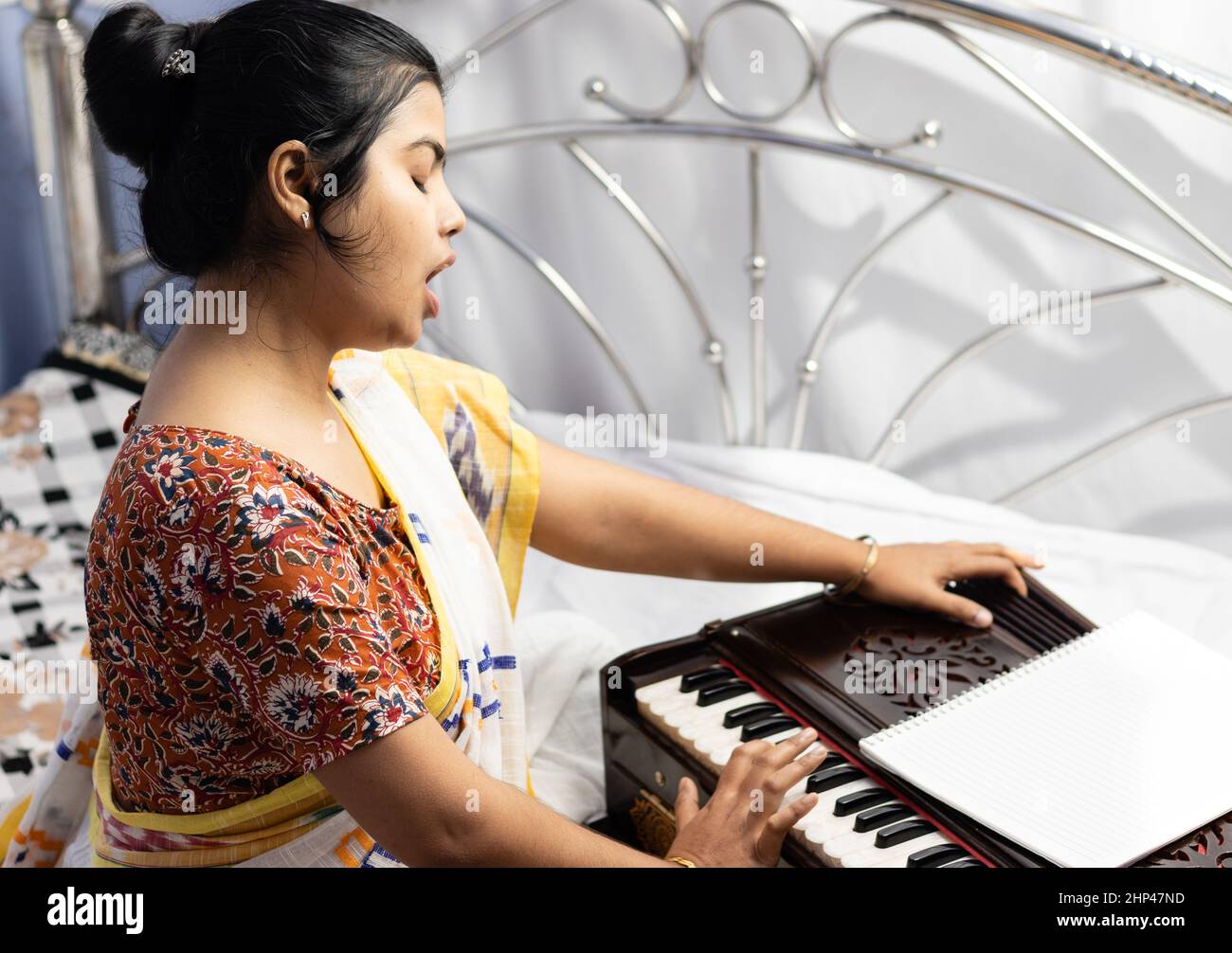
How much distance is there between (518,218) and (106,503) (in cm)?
137

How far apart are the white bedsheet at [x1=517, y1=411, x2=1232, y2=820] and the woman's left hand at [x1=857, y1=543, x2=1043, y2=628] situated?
0.95 ft

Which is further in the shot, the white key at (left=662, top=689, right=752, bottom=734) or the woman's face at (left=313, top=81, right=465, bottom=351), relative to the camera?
the white key at (left=662, top=689, right=752, bottom=734)

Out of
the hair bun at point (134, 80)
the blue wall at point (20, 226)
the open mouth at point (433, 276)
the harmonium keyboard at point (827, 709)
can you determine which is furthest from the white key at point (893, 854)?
the blue wall at point (20, 226)

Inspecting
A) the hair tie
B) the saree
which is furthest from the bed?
the hair tie

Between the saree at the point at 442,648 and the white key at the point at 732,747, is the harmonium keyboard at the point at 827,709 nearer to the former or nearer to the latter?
the white key at the point at 732,747

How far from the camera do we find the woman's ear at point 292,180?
0.97 m

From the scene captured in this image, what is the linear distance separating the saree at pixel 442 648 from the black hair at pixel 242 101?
0.76 feet

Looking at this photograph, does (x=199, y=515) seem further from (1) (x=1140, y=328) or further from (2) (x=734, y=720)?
(1) (x=1140, y=328)

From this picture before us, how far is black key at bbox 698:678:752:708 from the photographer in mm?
1241

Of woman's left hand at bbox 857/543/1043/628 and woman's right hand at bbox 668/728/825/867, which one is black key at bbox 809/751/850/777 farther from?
woman's left hand at bbox 857/543/1043/628

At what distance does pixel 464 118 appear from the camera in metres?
2.24

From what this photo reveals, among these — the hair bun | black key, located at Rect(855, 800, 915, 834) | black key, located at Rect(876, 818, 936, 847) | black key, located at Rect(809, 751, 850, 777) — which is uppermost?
the hair bun

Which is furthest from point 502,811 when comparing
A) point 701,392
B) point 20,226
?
point 20,226
